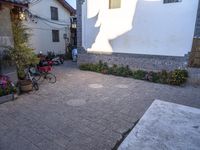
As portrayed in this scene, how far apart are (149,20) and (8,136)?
7128 mm

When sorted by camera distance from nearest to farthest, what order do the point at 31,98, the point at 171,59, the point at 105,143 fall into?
the point at 105,143, the point at 31,98, the point at 171,59

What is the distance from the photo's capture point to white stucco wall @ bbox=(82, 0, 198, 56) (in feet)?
22.1

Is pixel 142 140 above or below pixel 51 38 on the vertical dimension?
below

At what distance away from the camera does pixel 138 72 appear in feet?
25.9

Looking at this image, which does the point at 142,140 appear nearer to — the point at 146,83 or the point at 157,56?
the point at 146,83

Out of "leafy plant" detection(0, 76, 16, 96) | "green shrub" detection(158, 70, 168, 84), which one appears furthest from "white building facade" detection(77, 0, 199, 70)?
"leafy plant" detection(0, 76, 16, 96)

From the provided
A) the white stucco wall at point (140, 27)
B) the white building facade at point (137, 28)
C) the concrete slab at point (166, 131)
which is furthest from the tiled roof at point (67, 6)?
the concrete slab at point (166, 131)

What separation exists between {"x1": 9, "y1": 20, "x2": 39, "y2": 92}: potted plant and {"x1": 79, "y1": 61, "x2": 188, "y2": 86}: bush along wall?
13.6 ft

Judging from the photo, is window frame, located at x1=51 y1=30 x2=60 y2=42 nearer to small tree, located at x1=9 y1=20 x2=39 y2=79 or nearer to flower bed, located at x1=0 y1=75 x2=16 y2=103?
small tree, located at x1=9 y1=20 x2=39 y2=79

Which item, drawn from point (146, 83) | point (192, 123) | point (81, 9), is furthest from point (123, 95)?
point (81, 9)

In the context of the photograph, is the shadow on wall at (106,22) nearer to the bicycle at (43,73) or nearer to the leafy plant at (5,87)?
the bicycle at (43,73)

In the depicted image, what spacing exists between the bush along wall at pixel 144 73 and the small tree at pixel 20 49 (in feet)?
13.6

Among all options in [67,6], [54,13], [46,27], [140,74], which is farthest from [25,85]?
[67,6]

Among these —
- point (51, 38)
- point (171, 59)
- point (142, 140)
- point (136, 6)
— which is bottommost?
point (142, 140)
